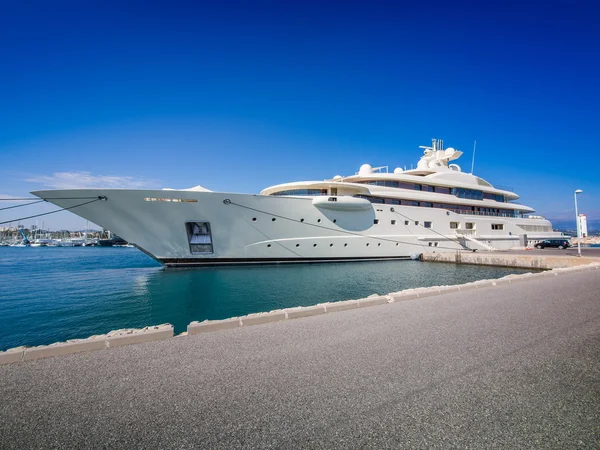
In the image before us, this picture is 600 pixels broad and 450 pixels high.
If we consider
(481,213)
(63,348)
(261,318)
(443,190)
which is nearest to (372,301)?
(261,318)

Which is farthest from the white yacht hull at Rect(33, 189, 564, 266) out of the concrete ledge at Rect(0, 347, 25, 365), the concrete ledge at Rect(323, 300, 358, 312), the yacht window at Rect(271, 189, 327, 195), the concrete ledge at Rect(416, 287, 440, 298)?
the concrete ledge at Rect(0, 347, 25, 365)

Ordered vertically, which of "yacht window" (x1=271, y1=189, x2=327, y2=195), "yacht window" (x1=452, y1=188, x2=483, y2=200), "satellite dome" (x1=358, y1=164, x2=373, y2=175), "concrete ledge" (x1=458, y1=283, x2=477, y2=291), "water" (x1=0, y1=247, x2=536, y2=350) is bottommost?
"water" (x1=0, y1=247, x2=536, y2=350)

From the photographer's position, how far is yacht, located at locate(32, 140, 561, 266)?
663 inches

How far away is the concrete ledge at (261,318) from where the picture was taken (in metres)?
5.19

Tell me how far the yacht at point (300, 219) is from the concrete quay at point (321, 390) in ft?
44.9

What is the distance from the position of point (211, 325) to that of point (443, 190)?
28.0 meters

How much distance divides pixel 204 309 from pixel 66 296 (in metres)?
Answer: 7.71

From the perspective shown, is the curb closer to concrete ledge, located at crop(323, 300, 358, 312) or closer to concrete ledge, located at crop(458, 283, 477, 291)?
concrete ledge, located at crop(323, 300, 358, 312)

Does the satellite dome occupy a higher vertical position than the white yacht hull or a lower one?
higher

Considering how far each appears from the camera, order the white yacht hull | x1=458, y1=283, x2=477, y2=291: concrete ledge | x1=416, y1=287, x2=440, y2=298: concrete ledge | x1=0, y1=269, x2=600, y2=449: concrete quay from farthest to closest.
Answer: the white yacht hull, x1=458, y1=283, x2=477, y2=291: concrete ledge, x1=416, y1=287, x2=440, y2=298: concrete ledge, x1=0, y1=269, x2=600, y2=449: concrete quay

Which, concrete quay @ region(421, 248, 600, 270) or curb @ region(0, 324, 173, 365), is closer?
curb @ region(0, 324, 173, 365)

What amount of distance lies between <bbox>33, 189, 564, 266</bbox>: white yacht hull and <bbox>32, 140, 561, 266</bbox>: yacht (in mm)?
58

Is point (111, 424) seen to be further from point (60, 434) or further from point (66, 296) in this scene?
point (66, 296)

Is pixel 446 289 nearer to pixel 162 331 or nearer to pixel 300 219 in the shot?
pixel 162 331
